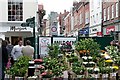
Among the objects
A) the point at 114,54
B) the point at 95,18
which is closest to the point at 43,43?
the point at 114,54

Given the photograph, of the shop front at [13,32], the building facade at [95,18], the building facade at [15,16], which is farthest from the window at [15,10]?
the building facade at [95,18]

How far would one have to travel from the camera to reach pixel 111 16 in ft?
114

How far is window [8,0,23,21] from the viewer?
1182 inches

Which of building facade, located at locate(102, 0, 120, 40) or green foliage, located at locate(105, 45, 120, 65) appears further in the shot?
building facade, located at locate(102, 0, 120, 40)

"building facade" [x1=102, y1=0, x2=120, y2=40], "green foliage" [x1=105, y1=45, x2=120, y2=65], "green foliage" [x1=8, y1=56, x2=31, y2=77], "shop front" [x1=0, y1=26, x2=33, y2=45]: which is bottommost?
"green foliage" [x1=8, y1=56, x2=31, y2=77]

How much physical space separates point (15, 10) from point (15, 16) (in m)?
0.66

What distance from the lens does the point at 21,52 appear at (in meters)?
11.8

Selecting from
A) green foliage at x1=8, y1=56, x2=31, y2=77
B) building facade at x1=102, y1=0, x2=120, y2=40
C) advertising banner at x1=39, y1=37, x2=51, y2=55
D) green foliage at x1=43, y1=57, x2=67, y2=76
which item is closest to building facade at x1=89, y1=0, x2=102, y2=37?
building facade at x1=102, y1=0, x2=120, y2=40

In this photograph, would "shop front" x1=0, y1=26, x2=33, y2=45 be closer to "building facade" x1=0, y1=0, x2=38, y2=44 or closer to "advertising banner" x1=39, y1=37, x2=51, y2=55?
"building facade" x1=0, y1=0, x2=38, y2=44

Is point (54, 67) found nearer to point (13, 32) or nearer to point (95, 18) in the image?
point (13, 32)

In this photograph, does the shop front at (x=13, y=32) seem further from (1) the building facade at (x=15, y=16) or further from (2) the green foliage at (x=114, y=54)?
(2) the green foliage at (x=114, y=54)

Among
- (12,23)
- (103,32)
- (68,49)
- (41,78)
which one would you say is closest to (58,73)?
(41,78)

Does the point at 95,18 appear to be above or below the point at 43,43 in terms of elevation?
above

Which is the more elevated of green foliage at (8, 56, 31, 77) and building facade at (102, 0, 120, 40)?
building facade at (102, 0, 120, 40)
